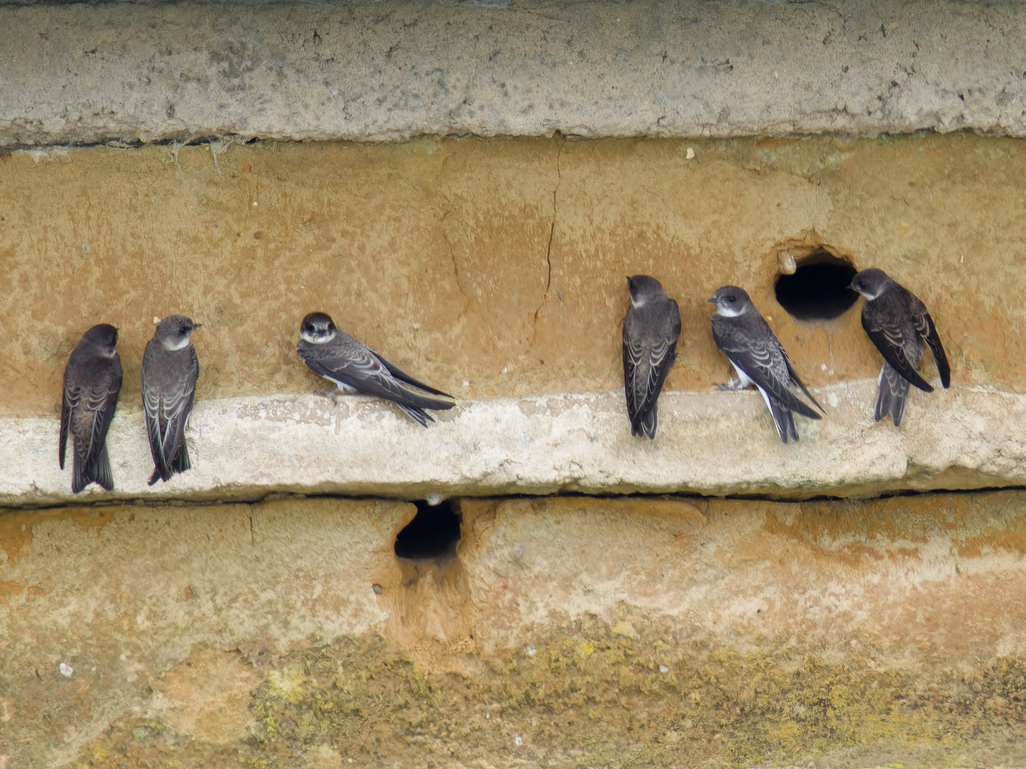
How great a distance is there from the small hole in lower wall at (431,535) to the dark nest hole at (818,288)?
136cm

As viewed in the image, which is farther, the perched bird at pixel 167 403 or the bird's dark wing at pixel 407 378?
the bird's dark wing at pixel 407 378

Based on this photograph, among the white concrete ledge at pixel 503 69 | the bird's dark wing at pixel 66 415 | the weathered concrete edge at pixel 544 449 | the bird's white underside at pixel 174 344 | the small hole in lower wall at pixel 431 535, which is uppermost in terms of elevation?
the white concrete ledge at pixel 503 69

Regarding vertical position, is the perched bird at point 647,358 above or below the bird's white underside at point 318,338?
below

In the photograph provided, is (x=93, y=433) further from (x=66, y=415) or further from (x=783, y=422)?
(x=783, y=422)

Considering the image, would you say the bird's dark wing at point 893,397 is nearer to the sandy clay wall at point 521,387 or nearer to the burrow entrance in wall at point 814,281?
the sandy clay wall at point 521,387

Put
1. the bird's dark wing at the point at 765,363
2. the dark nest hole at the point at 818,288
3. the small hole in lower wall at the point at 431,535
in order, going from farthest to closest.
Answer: the small hole in lower wall at the point at 431,535 → the dark nest hole at the point at 818,288 → the bird's dark wing at the point at 765,363

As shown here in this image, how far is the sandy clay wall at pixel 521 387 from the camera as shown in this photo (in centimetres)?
313

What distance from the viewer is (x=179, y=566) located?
327cm

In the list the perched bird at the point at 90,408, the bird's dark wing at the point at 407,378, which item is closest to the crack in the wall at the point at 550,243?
the bird's dark wing at the point at 407,378

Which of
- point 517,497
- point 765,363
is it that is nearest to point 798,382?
point 765,363

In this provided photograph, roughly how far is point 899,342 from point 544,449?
111 cm

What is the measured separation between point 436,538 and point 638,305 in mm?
1143

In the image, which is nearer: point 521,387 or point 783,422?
point 783,422

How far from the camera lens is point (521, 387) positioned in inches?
127
